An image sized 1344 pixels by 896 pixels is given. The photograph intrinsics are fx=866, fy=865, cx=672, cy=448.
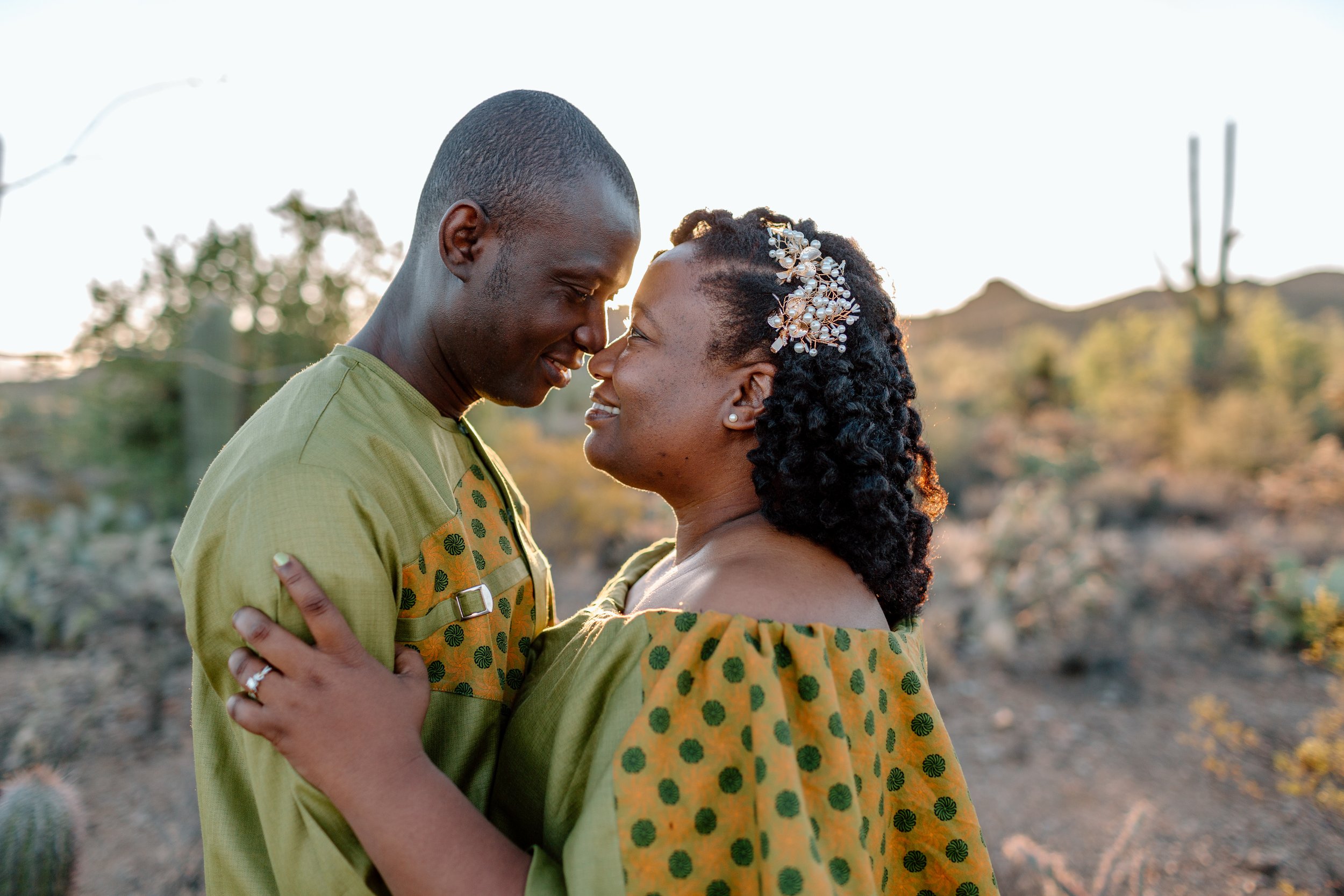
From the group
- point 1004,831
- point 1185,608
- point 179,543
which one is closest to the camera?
point 179,543

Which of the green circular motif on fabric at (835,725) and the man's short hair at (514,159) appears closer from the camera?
the green circular motif on fabric at (835,725)

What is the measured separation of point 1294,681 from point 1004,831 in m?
3.35

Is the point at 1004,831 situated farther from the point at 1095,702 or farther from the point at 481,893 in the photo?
the point at 481,893

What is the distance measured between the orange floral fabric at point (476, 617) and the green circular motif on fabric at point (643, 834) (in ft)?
1.49

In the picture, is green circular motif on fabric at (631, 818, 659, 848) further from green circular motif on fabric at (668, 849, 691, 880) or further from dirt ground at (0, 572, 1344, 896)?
dirt ground at (0, 572, 1344, 896)

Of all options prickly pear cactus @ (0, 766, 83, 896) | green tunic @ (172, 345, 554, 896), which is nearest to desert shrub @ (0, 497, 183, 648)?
prickly pear cactus @ (0, 766, 83, 896)

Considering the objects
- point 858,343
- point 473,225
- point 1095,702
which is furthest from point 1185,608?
point 473,225

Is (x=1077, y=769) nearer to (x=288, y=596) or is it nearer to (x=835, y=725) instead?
(x=835, y=725)

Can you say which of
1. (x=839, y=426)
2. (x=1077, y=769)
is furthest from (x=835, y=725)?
(x=1077, y=769)

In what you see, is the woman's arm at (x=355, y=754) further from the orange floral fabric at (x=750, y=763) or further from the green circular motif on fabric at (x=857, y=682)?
the green circular motif on fabric at (x=857, y=682)

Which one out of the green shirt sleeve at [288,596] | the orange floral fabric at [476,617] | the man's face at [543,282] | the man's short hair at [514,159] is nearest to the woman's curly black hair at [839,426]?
the man's face at [543,282]

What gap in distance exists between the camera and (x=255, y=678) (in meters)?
1.36

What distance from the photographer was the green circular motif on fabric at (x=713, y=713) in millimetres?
1392

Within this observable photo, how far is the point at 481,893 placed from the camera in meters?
1.33
